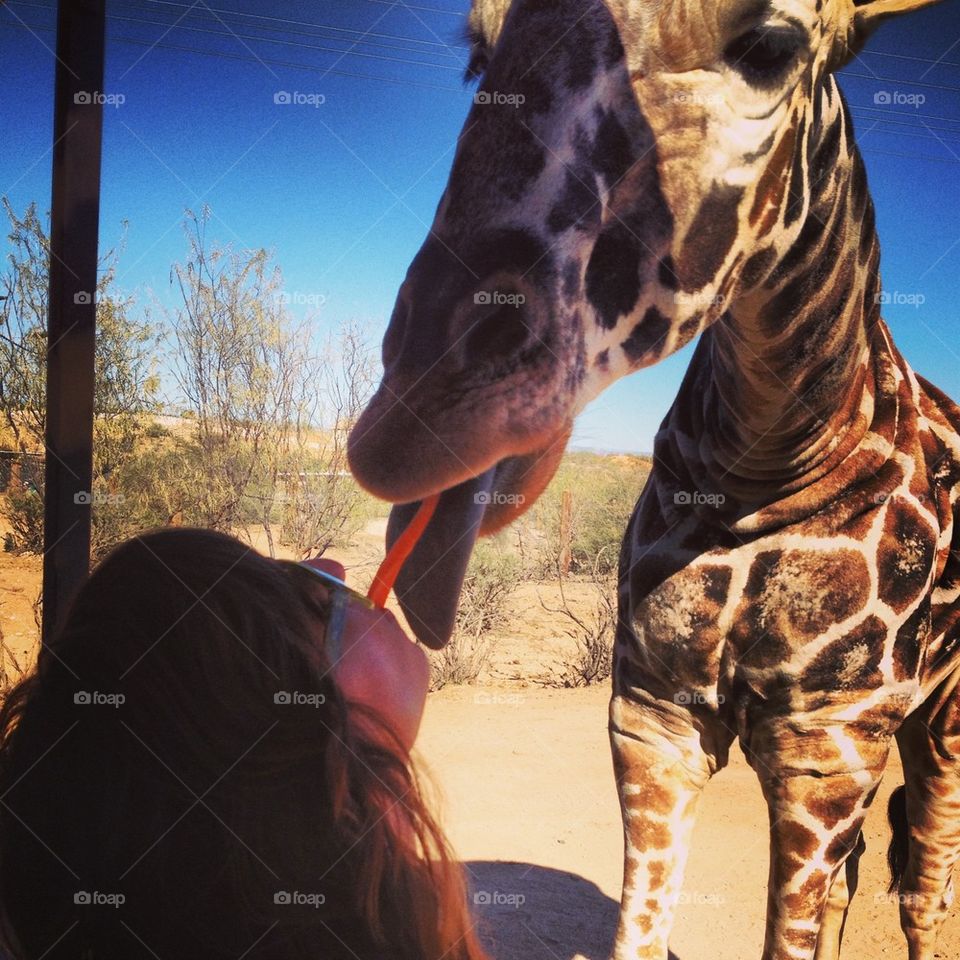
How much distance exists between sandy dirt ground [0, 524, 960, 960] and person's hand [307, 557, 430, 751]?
106 centimetres

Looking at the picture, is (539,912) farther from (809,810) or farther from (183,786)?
Result: (183,786)

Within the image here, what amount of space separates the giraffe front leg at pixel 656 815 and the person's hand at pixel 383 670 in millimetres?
857

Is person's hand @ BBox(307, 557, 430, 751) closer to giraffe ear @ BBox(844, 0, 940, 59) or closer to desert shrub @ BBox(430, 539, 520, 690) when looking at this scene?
giraffe ear @ BBox(844, 0, 940, 59)

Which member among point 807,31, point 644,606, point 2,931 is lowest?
point 2,931

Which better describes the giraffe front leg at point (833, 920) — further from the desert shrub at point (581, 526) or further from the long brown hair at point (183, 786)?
the desert shrub at point (581, 526)

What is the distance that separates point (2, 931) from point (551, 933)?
94.9 inches

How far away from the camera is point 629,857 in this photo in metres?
1.67

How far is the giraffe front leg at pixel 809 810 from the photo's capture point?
1.52 metres

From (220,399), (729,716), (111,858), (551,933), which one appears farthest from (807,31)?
(220,399)

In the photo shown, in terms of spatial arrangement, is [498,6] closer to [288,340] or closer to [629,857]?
[629,857]

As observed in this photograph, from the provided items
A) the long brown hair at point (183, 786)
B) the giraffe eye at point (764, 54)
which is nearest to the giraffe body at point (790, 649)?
the giraffe eye at point (764, 54)

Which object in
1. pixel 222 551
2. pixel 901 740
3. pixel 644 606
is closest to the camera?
pixel 222 551

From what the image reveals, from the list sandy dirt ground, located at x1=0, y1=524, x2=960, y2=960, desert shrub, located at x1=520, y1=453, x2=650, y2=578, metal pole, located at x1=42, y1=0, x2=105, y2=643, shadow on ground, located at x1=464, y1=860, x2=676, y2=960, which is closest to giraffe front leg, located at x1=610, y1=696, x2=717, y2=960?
sandy dirt ground, located at x1=0, y1=524, x2=960, y2=960

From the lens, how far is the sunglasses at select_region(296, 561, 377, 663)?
83 centimetres
